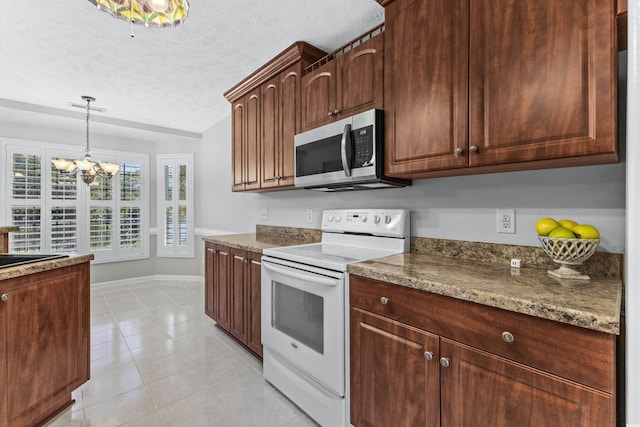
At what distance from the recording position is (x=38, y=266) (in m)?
1.50

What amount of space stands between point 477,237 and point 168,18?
178 centimetres

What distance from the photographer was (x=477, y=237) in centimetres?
164

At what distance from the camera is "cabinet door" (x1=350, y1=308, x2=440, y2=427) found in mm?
1188

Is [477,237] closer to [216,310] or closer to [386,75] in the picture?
[386,75]

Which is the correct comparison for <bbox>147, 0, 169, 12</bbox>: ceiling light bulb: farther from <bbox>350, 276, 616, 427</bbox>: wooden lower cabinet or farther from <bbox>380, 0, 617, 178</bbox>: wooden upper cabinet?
<bbox>350, 276, 616, 427</bbox>: wooden lower cabinet

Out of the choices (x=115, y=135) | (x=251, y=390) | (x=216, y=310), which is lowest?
(x=251, y=390)

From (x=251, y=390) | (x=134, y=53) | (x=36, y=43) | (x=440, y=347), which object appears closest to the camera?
(x=440, y=347)

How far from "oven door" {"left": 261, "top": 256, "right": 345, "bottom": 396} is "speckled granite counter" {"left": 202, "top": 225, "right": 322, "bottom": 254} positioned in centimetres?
41

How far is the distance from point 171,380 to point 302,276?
1.29m

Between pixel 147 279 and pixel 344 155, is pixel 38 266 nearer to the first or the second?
pixel 344 155

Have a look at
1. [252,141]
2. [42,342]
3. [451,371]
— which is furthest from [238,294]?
[451,371]

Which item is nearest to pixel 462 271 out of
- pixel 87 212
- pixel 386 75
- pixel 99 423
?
pixel 386 75

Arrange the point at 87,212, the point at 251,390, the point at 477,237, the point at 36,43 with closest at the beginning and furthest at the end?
the point at 477,237 → the point at 251,390 → the point at 36,43 → the point at 87,212

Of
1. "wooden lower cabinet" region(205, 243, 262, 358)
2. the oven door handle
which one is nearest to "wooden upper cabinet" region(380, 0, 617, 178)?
the oven door handle
